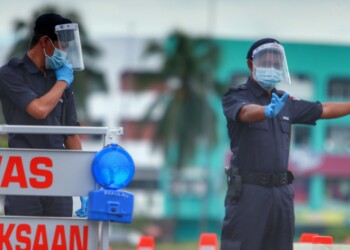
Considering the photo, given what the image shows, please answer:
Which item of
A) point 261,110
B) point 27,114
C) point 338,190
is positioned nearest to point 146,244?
point 261,110

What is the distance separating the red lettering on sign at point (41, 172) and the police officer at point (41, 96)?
62 centimetres

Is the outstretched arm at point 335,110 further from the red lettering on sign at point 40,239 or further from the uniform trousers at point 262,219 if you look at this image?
the red lettering on sign at point 40,239

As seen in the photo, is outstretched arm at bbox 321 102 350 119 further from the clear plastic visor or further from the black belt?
the black belt

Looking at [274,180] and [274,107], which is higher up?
[274,107]

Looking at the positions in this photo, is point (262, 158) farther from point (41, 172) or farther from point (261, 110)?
point (41, 172)

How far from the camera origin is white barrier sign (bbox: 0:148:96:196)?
5.65m

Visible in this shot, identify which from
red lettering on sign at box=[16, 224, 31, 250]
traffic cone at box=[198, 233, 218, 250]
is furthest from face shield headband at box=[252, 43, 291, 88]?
traffic cone at box=[198, 233, 218, 250]

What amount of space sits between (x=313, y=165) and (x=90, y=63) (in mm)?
22131

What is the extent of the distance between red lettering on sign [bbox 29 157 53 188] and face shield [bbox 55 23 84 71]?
0.98m

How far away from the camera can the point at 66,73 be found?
658cm

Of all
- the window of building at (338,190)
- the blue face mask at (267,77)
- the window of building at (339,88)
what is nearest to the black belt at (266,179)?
the blue face mask at (267,77)

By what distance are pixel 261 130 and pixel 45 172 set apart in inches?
71.5

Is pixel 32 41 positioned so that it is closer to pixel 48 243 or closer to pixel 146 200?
pixel 48 243

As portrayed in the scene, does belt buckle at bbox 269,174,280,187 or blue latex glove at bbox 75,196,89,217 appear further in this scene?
belt buckle at bbox 269,174,280,187
